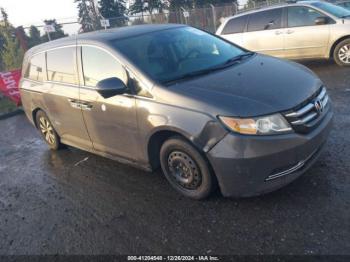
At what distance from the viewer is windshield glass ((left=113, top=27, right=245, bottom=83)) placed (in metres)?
3.80

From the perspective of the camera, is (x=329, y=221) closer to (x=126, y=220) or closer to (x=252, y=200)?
→ (x=252, y=200)

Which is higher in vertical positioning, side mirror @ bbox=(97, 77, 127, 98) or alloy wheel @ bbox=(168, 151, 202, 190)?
side mirror @ bbox=(97, 77, 127, 98)

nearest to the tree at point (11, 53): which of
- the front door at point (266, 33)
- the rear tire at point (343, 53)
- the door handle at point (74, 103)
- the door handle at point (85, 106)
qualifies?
the front door at point (266, 33)

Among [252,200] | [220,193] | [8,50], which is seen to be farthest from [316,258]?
[8,50]

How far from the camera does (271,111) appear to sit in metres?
3.02

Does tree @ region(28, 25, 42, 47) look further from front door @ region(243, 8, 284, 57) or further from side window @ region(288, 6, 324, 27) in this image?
side window @ region(288, 6, 324, 27)

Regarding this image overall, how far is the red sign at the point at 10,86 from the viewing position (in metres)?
10.1

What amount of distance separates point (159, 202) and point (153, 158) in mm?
499

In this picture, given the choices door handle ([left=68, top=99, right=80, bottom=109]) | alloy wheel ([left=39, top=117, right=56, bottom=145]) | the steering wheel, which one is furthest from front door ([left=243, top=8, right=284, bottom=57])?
door handle ([left=68, top=99, right=80, bottom=109])

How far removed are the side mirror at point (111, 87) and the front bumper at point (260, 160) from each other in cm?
122

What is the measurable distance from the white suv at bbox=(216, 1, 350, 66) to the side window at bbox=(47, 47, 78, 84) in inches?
220

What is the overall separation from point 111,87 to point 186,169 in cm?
117

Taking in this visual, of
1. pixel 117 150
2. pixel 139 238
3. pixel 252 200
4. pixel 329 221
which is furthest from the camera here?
pixel 117 150

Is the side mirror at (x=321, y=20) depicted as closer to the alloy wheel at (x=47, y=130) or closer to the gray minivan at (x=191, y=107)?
the gray minivan at (x=191, y=107)
